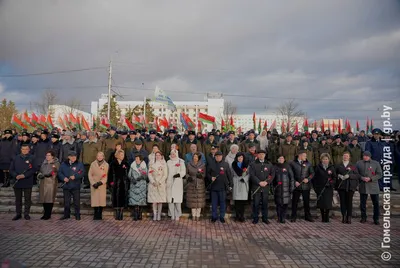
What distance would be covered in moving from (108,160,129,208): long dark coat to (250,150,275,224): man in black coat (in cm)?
370

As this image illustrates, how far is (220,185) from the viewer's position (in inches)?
324

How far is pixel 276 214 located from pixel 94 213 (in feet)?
18.0

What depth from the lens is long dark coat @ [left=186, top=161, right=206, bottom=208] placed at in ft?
27.3

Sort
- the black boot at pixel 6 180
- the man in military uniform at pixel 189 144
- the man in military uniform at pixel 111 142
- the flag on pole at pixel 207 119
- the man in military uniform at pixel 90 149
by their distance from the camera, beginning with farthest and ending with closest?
→ the flag on pole at pixel 207 119 < the black boot at pixel 6 180 < the man in military uniform at pixel 189 144 < the man in military uniform at pixel 111 142 < the man in military uniform at pixel 90 149

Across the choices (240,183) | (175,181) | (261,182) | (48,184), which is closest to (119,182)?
(175,181)

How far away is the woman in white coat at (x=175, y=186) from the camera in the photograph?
834 centimetres

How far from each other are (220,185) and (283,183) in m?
1.82

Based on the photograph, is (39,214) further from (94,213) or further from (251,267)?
(251,267)

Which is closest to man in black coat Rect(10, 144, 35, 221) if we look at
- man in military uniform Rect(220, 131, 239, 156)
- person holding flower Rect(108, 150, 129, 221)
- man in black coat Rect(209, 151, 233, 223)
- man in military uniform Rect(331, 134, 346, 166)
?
person holding flower Rect(108, 150, 129, 221)

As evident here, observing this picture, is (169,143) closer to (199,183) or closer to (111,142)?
(111,142)

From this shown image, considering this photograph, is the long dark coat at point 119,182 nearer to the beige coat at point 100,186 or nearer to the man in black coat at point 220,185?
the beige coat at point 100,186

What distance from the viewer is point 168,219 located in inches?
335

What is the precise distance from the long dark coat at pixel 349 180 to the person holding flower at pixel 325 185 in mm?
183

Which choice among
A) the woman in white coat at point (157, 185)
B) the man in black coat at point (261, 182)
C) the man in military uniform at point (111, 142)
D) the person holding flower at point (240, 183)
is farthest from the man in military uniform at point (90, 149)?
the man in black coat at point (261, 182)
